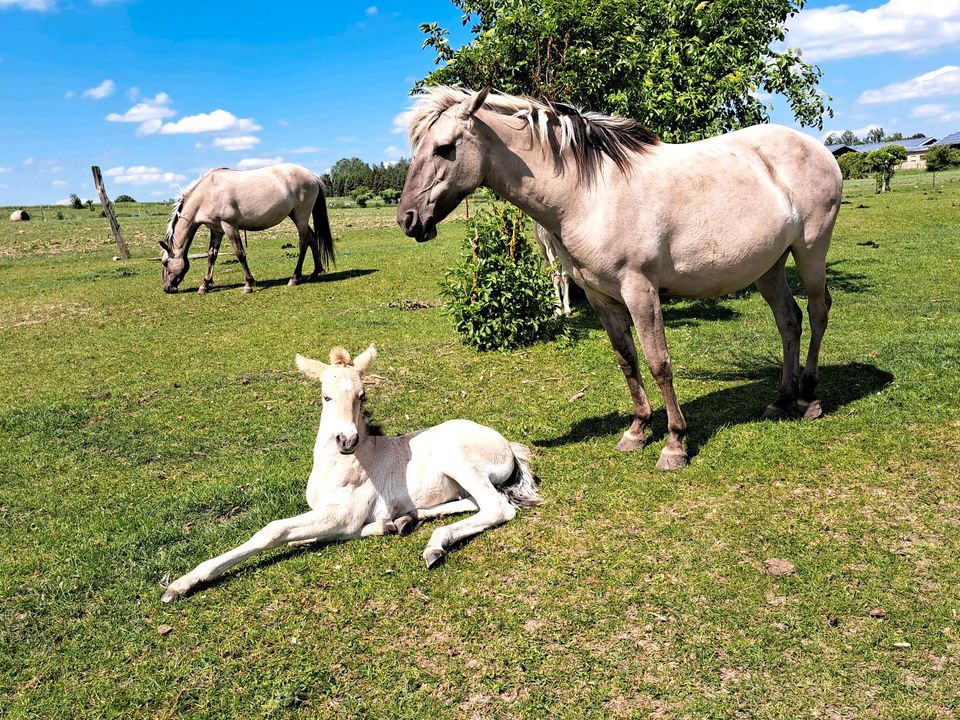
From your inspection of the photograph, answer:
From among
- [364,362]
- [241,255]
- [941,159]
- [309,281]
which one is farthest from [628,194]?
[941,159]

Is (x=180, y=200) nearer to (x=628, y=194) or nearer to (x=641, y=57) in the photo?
(x=641, y=57)

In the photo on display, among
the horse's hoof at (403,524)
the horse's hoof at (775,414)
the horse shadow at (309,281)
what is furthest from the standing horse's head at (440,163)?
the horse shadow at (309,281)

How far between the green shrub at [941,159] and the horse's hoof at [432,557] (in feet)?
246

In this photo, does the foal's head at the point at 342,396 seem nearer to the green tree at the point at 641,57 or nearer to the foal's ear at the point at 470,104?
the foal's ear at the point at 470,104

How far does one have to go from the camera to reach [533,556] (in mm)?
4707

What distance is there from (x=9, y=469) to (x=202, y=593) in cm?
387

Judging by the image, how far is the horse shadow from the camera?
18.3 m

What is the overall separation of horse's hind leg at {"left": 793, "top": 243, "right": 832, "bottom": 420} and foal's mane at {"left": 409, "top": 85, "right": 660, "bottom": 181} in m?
2.01

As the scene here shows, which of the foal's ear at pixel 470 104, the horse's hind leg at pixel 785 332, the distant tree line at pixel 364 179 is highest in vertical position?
the distant tree line at pixel 364 179

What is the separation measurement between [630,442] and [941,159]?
7582cm

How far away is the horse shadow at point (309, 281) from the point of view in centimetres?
1831

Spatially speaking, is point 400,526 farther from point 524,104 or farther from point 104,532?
point 524,104

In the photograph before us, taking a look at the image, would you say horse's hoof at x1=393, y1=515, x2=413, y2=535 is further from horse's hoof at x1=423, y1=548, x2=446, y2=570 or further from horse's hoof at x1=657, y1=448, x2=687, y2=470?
horse's hoof at x1=657, y1=448, x2=687, y2=470

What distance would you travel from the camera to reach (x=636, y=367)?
6.32 m
